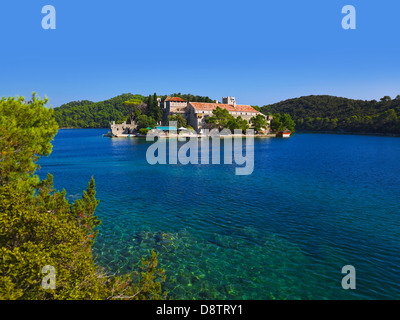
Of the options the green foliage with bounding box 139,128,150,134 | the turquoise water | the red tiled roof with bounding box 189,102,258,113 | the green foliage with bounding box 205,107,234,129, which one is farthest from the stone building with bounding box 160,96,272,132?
the turquoise water

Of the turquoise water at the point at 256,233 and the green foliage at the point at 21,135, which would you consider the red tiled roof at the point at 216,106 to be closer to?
the turquoise water at the point at 256,233

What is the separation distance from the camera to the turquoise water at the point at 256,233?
12.7 m

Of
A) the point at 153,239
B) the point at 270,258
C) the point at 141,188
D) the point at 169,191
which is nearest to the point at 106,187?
the point at 141,188

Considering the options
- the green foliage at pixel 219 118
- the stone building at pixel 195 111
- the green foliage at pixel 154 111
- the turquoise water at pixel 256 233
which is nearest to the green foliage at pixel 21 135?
the turquoise water at pixel 256 233

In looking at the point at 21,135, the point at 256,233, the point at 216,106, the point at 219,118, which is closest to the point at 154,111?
the point at 216,106

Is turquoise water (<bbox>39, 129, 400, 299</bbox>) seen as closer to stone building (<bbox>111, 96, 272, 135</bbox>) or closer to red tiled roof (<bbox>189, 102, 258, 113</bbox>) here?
stone building (<bbox>111, 96, 272, 135</bbox>)

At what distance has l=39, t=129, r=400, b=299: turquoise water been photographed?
12695 millimetres

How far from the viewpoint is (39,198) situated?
444 inches

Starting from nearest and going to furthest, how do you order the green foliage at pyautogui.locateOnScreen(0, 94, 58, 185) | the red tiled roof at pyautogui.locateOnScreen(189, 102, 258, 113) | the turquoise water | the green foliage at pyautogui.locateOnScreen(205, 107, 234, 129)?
the green foliage at pyautogui.locateOnScreen(0, 94, 58, 185), the turquoise water, the green foliage at pyautogui.locateOnScreen(205, 107, 234, 129), the red tiled roof at pyautogui.locateOnScreen(189, 102, 258, 113)

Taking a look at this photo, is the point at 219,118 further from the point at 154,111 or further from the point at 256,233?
the point at 256,233

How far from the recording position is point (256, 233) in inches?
727

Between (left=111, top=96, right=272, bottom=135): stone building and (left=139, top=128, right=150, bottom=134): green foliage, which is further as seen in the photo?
(left=111, top=96, right=272, bottom=135): stone building
